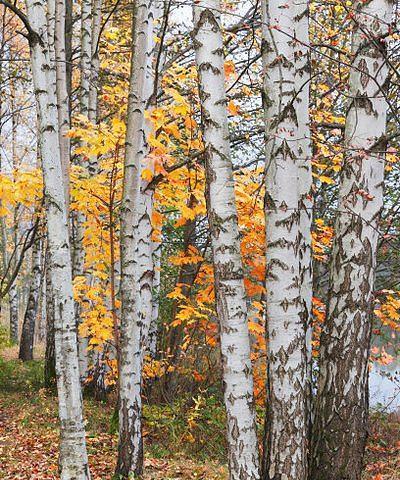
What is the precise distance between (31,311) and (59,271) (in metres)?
9.57

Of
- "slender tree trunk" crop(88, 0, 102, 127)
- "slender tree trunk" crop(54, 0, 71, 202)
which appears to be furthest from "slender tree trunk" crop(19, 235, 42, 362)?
"slender tree trunk" crop(54, 0, 71, 202)

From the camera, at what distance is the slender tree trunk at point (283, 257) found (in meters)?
3.22

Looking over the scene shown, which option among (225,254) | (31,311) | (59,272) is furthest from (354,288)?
(31,311)

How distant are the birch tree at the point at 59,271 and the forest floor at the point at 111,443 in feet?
4.52

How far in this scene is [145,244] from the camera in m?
5.34

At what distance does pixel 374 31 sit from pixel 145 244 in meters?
2.83

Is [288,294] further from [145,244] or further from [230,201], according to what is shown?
[145,244]

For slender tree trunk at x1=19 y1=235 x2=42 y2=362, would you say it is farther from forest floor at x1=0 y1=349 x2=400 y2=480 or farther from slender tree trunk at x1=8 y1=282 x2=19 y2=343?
slender tree trunk at x1=8 y1=282 x2=19 y2=343

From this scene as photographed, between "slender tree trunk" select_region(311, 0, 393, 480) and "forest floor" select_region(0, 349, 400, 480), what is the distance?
1.52 m

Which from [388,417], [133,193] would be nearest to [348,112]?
[133,193]

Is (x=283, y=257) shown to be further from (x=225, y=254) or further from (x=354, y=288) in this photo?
(x=354, y=288)

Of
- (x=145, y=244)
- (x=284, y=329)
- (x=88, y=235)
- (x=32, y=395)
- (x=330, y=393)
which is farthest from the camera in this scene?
(x=32, y=395)

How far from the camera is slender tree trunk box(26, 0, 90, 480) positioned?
394 centimetres

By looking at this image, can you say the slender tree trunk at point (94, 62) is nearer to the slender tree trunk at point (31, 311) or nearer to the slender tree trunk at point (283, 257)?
the slender tree trunk at point (283, 257)
